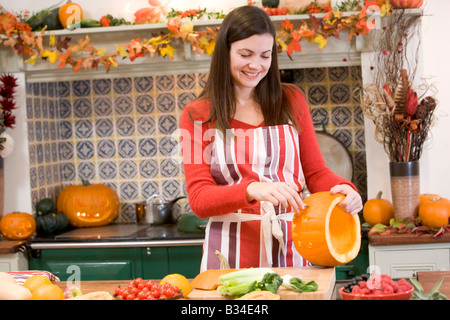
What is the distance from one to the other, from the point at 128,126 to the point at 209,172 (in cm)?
220

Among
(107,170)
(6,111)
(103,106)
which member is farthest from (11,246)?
(103,106)

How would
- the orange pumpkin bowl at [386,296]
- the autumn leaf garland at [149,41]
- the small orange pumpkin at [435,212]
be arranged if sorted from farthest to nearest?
1. the autumn leaf garland at [149,41]
2. the small orange pumpkin at [435,212]
3. the orange pumpkin bowl at [386,296]

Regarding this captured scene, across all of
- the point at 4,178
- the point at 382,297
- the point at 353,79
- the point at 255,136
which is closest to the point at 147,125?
the point at 4,178

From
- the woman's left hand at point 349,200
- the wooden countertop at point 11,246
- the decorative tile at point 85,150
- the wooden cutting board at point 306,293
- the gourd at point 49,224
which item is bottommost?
the wooden countertop at point 11,246

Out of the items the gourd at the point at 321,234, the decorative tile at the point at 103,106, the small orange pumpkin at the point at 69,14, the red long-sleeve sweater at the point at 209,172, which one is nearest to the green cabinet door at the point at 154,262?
the decorative tile at the point at 103,106

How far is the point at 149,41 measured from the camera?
129 inches

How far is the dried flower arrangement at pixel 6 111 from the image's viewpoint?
11.2 ft

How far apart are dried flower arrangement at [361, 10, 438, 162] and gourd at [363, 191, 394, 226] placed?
0.24 m

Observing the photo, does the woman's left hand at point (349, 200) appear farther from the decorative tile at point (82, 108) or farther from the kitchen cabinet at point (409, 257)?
the decorative tile at point (82, 108)

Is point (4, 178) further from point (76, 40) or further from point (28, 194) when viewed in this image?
point (76, 40)

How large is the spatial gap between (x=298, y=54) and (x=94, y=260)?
1569 millimetres

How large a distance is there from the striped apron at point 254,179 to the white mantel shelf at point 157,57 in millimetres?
1454

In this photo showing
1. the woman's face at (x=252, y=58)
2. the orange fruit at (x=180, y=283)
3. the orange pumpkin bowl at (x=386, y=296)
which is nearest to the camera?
the orange pumpkin bowl at (x=386, y=296)

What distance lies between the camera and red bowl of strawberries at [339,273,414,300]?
47.5 inches
